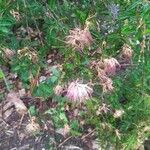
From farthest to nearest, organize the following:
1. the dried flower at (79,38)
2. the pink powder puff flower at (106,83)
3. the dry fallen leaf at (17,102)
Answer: the dry fallen leaf at (17,102)
the pink powder puff flower at (106,83)
the dried flower at (79,38)

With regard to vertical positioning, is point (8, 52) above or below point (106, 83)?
above

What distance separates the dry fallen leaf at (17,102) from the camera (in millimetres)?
2822

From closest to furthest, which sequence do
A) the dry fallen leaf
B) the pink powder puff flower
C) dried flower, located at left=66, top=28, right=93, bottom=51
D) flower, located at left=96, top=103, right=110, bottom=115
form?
dried flower, located at left=66, top=28, right=93, bottom=51
the pink powder puff flower
flower, located at left=96, top=103, right=110, bottom=115
the dry fallen leaf

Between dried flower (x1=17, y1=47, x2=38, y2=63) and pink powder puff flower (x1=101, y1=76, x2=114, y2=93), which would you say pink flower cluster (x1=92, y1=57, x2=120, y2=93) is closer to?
pink powder puff flower (x1=101, y1=76, x2=114, y2=93)

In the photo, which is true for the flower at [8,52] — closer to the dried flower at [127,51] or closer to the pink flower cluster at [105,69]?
the pink flower cluster at [105,69]

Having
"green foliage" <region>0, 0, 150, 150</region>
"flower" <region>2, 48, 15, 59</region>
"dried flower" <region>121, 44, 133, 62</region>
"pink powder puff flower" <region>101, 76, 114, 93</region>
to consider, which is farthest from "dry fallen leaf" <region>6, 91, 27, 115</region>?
"dried flower" <region>121, 44, 133, 62</region>

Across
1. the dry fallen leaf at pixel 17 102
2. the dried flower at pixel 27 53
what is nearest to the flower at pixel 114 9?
the dried flower at pixel 27 53

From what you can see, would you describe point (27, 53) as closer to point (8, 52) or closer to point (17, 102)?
point (8, 52)

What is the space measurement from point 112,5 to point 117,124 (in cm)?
72

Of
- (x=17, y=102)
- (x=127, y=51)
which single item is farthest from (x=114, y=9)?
(x=17, y=102)

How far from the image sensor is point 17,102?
286 centimetres

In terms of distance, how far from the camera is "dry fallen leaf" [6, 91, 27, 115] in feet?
9.26

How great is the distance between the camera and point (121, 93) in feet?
8.02

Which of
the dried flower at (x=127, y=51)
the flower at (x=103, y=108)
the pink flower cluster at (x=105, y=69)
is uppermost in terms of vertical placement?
the dried flower at (x=127, y=51)
